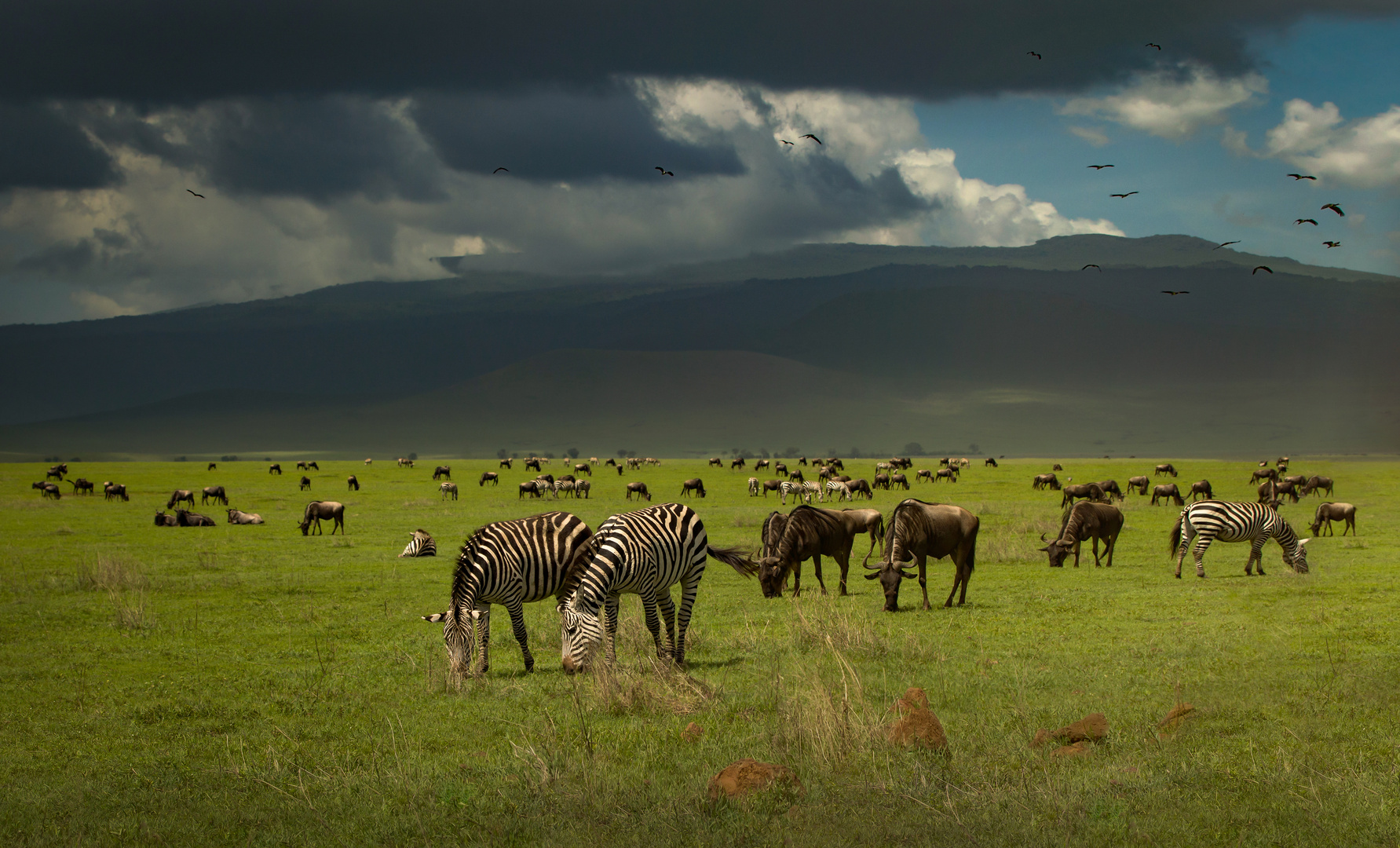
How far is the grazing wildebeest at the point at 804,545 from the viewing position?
2125cm

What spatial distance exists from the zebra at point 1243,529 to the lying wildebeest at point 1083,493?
26303 millimetres

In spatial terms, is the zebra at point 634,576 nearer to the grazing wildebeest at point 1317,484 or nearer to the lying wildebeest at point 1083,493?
the lying wildebeest at point 1083,493

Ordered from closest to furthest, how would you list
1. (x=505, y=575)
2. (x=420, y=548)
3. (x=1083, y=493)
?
(x=505, y=575)
(x=420, y=548)
(x=1083, y=493)

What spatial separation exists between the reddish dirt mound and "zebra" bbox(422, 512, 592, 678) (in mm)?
5369

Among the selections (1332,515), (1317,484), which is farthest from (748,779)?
(1317,484)

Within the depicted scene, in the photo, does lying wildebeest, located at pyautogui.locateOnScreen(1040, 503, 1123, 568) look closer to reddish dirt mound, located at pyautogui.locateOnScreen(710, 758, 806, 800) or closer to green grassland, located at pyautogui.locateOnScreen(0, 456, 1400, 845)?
green grassland, located at pyautogui.locateOnScreen(0, 456, 1400, 845)

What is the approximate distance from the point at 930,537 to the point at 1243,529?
364 inches

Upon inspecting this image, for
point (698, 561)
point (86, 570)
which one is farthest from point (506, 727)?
point (86, 570)

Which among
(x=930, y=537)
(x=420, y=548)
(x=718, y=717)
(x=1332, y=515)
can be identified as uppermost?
(x=930, y=537)

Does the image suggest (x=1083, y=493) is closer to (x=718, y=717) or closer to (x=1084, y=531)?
(x=1084, y=531)

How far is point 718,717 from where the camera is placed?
11.5 meters

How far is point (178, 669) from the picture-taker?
50.9ft

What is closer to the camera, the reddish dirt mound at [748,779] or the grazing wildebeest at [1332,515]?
the reddish dirt mound at [748,779]

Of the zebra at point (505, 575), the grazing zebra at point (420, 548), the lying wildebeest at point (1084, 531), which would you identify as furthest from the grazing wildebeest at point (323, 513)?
the zebra at point (505, 575)
